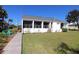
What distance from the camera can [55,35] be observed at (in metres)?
19.3

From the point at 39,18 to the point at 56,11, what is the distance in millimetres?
2579

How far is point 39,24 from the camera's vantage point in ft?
64.9

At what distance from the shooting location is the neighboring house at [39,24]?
59.3ft

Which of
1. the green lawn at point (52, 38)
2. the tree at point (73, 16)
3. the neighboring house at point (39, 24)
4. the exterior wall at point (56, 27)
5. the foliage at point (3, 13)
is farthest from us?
the exterior wall at point (56, 27)

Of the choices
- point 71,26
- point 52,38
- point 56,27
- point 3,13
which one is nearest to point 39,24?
point 56,27

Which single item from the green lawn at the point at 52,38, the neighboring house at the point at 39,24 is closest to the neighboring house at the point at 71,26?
the green lawn at the point at 52,38

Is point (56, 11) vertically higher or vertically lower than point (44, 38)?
higher

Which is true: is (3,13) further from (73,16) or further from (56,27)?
(73,16)

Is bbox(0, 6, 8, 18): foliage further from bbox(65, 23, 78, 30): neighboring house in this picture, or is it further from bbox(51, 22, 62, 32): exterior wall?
bbox(65, 23, 78, 30): neighboring house

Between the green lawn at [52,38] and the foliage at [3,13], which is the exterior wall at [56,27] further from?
the foliage at [3,13]

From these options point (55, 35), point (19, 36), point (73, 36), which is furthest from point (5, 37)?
point (73, 36)

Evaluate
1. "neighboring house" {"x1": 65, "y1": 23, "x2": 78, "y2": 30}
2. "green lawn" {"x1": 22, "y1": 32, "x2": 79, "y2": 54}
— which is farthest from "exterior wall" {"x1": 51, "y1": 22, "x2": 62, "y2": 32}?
"neighboring house" {"x1": 65, "y1": 23, "x2": 78, "y2": 30}

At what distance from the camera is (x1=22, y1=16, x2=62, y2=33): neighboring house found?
712 inches
